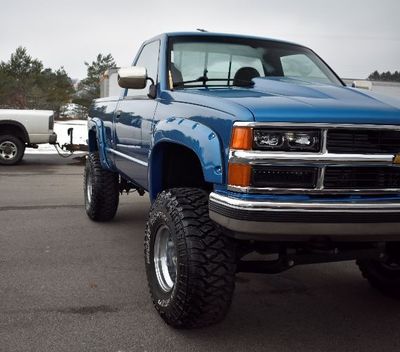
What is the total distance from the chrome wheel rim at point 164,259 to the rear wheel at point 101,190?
2.67 meters

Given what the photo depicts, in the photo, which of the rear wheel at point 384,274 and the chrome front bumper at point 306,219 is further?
the rear wheel at point 384,274

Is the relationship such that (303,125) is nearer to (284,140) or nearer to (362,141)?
(284,140)

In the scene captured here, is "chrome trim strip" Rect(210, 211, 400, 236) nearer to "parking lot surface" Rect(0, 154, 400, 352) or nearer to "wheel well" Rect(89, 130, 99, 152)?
"parking lot surface" Rect(0, 154, 400, 352)

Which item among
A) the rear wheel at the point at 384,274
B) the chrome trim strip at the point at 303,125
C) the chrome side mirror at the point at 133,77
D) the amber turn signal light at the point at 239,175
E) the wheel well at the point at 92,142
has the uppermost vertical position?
the chrome side mirror at the point at 133,77

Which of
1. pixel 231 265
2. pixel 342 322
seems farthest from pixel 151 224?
pixel 342 322

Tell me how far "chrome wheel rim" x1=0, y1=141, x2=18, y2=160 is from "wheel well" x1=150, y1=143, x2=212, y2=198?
33.9 ft

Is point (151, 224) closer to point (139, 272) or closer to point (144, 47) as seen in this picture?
point (139, 272)

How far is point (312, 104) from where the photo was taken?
10.1 ft

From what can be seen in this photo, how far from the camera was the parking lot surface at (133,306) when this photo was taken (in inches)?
132

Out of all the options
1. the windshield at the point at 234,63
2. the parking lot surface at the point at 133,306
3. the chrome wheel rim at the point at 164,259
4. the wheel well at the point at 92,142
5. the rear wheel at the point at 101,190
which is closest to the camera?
the parking lot surface at the point at 133,306

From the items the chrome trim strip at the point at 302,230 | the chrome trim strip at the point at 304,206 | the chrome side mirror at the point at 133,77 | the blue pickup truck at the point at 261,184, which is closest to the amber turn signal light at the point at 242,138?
the blue pickup truck at the point at 261,184

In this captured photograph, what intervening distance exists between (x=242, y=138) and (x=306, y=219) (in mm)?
543

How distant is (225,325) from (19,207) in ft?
16.3

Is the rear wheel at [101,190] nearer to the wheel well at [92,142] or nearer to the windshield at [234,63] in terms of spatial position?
the wheel well at [92,142]
